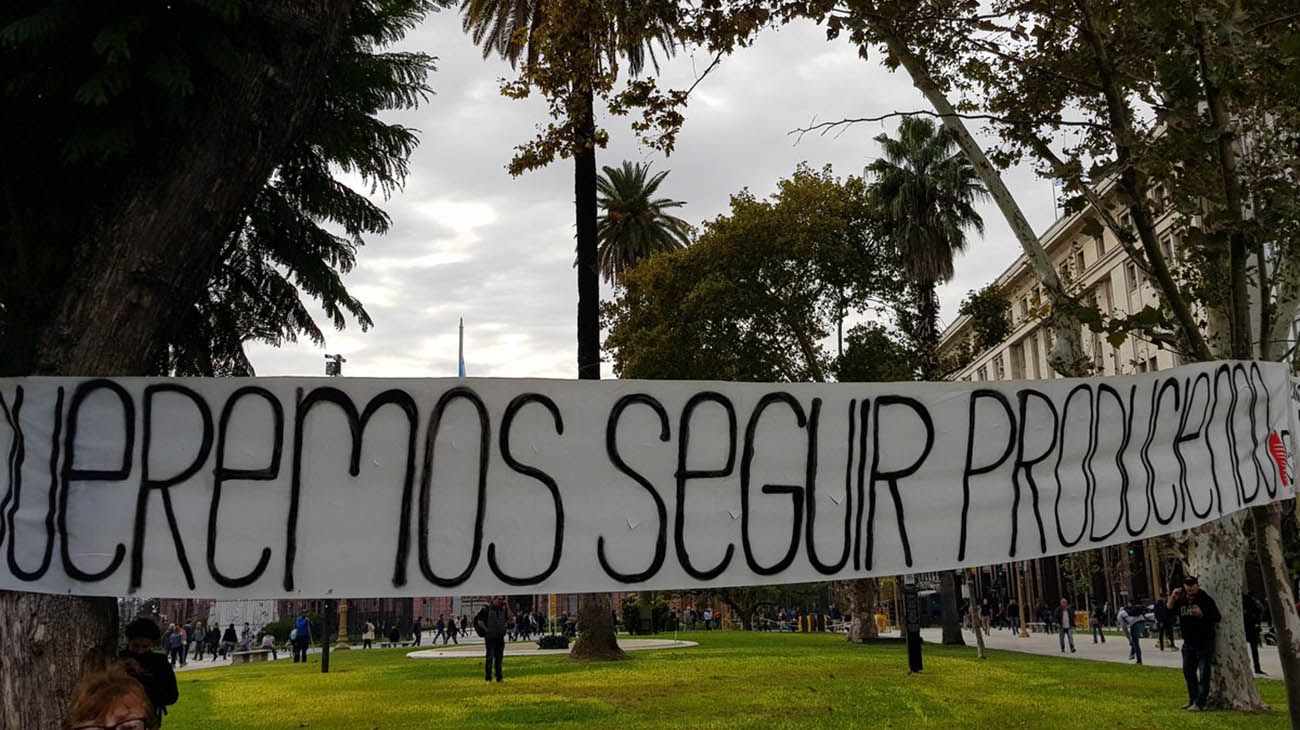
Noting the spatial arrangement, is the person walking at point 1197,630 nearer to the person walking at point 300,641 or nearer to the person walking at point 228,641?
the person walking at point 300,641

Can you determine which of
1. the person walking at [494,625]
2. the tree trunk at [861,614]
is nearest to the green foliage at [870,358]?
the tree trunk at [861,614]

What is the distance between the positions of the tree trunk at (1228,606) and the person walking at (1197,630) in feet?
0.41

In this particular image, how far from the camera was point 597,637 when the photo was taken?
2339 cm

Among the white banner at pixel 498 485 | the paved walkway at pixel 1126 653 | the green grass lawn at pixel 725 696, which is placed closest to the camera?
the white banner at pixel 498 485

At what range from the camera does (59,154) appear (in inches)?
194

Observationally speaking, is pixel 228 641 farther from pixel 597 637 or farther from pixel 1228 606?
pixel 1228 606

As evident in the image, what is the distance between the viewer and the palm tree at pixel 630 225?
151ft

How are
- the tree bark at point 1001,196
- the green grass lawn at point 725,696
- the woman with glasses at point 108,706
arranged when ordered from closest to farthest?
the woman with glasses at point 108,706, the tree bark at point 1001,196, the green grass lawn at point 725,696

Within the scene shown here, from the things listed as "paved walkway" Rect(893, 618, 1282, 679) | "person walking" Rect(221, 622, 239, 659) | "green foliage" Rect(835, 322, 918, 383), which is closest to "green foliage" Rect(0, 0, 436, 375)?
"paved walkway" Rect(893, 618, 1282, 679)

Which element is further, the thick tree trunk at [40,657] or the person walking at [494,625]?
the person walking at [494,625]

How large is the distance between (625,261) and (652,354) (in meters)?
18.9

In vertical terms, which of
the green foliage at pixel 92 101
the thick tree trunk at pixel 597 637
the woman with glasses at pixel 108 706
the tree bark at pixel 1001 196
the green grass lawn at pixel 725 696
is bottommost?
the green grass lawn at pixel 725 696

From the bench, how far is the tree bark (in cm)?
2943

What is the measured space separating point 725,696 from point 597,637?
922 cm
